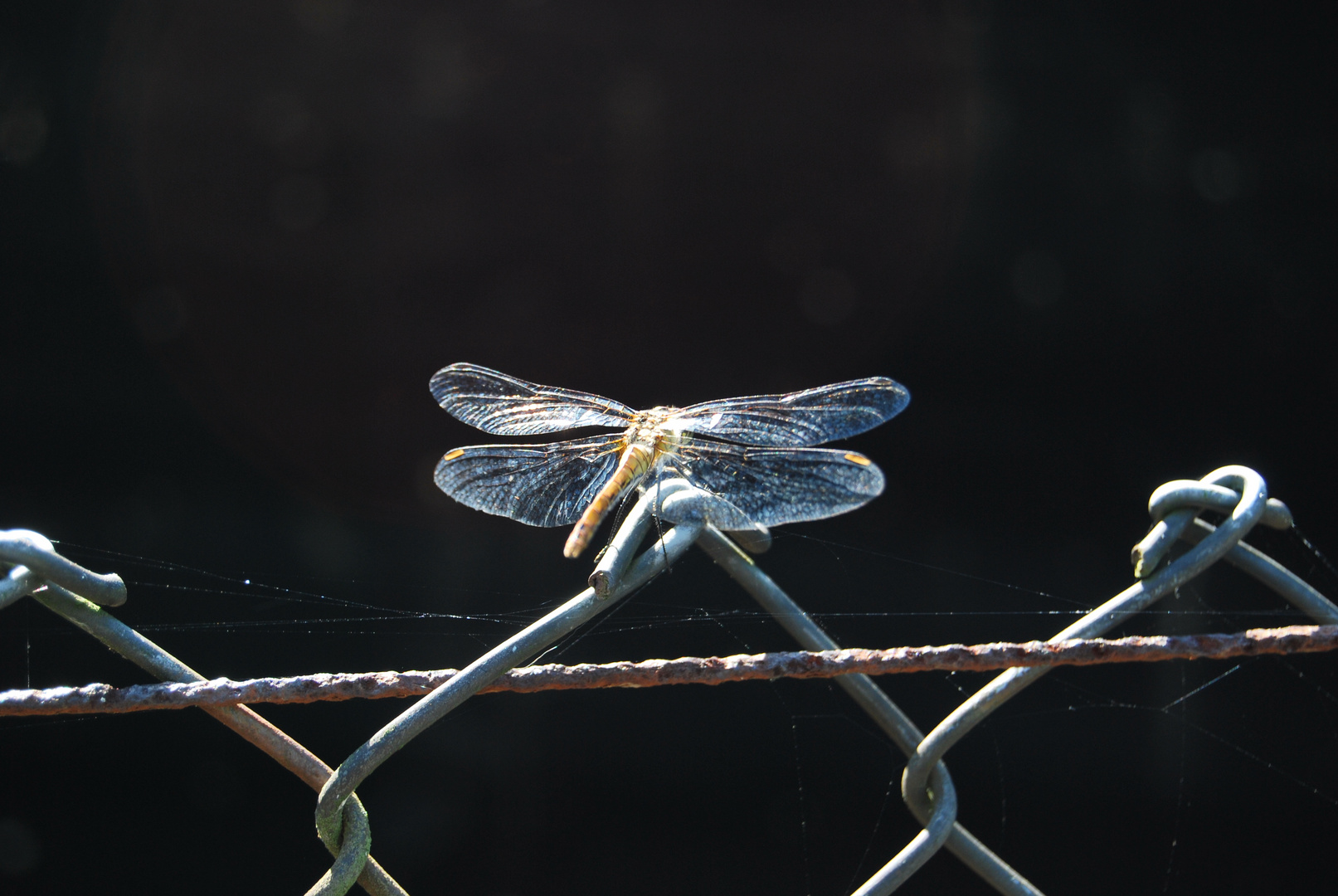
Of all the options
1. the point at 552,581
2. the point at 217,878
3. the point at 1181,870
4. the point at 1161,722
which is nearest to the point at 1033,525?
the point at 1161,722

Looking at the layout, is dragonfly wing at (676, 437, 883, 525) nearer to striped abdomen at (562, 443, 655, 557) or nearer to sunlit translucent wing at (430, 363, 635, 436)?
striped abdomen at (562, 443, 655, 557)

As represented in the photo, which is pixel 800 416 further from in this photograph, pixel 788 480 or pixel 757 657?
pixel 757 657

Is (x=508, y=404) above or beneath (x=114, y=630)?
above

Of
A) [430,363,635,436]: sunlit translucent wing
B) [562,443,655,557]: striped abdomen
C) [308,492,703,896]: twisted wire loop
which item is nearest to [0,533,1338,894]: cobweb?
[430,363,635,436]: sunlit translucent wing

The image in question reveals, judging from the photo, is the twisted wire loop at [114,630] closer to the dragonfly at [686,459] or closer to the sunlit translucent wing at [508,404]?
the dragonfly at [686,459]

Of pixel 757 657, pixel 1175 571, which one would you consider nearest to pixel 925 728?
pixel 1175 571

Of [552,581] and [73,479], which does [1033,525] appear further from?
[73,479]

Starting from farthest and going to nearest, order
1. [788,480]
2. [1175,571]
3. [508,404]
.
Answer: [508,404], [788,480], [1175,571]
